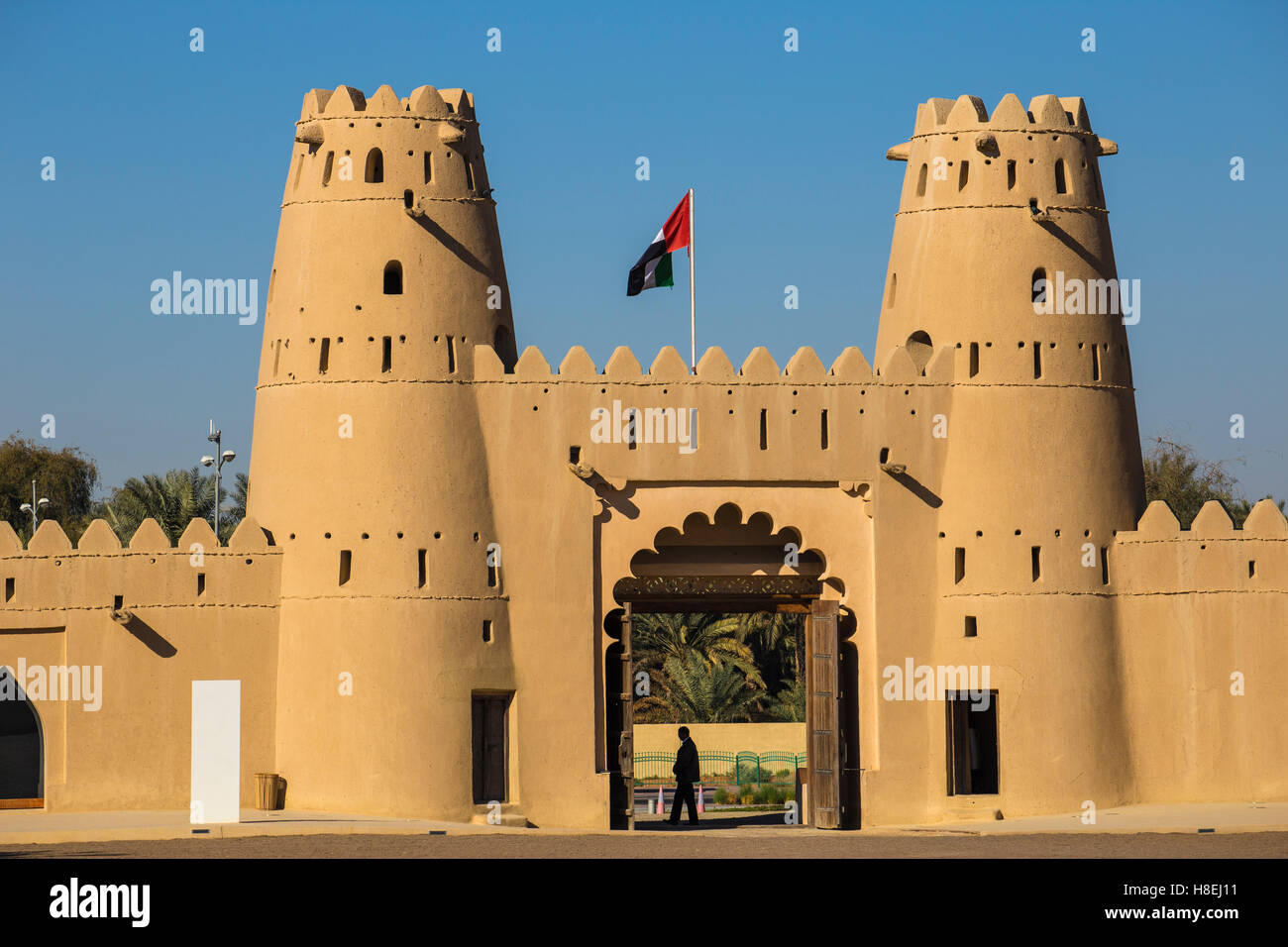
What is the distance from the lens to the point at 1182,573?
3161 cm

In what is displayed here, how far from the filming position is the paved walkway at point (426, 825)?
26938 millimetres

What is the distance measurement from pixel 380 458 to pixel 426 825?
19.1 ft

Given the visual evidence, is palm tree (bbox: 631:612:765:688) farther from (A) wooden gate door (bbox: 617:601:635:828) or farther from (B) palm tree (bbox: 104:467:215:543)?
(A) wooden gate door (bbox: 617:601:635:828)

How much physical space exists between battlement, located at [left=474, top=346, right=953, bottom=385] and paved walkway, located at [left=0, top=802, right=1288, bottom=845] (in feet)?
23.4

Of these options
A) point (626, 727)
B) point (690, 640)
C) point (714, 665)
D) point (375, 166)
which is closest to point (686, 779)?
point (626, 727)

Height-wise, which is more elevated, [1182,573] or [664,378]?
[664,378]

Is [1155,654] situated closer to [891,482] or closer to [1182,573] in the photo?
[1182,573]

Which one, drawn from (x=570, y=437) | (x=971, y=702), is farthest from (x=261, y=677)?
(x=971, y=702)

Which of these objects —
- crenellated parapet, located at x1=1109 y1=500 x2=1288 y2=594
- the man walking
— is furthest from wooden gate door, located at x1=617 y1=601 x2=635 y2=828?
crenellated parapet, located at x1=1109 y1=500 x2=1288 y2=594

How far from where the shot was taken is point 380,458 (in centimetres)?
3102

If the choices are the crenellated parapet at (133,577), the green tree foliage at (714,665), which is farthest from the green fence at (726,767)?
the crenellated parapet at (133,577)

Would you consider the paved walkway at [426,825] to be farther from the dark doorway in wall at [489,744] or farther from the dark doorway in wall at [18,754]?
the dark doorway in wall at [18,754]

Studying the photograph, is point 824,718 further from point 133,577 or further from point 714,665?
point 714,665

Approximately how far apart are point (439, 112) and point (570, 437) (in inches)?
225
